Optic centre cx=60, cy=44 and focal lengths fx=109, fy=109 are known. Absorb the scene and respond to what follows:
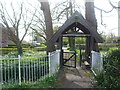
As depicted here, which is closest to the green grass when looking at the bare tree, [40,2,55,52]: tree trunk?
[40,2,55,52]: tree trunk

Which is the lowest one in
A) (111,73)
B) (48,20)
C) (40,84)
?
(40,84)

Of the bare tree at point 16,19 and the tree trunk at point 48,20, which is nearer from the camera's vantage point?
the tree trunk at point 48,20

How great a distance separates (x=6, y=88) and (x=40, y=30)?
49.9ft

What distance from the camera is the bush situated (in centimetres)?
385

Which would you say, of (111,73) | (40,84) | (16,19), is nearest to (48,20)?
(40,84)

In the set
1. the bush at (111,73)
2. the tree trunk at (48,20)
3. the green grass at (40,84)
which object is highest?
the tree trunk at (48,20)

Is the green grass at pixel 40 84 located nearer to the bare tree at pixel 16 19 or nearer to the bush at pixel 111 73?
the bush at pixel 111 73

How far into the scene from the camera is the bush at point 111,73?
3854 millimetres

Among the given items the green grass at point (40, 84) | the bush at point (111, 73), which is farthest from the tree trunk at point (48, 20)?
the bush at point (111, 73)

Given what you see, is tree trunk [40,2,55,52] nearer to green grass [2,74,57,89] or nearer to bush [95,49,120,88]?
green grass [2,74,57,89]

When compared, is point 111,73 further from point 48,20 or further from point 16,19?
point 16,19

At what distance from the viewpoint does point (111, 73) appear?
416cm

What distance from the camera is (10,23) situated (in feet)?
49.9

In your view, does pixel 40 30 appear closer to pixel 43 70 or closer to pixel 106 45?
pixel 106 45
